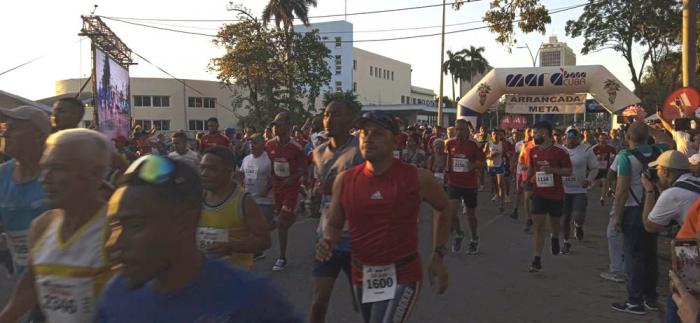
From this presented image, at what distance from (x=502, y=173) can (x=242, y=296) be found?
507 inches

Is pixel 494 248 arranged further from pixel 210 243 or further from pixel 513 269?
pixel 210 243

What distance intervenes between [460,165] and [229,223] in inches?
227

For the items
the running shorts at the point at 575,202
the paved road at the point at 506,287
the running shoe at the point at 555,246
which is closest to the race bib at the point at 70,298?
the paved road at the point at 506,287

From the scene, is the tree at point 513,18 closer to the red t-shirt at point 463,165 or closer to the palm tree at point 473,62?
the red t-shirt at point 463,165

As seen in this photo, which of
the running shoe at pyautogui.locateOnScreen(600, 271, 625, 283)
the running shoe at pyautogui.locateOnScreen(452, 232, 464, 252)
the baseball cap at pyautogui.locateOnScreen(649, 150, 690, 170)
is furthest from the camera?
the running shoe at pyautogui.locateOnScreen(452, 232, 464, 252)

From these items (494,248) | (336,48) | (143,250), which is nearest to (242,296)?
(143,250)

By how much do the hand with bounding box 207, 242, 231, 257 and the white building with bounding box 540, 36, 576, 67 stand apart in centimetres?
10514

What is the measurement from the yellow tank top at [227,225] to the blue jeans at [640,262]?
394 cm

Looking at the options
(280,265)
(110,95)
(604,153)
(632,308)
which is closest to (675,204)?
(632,308)

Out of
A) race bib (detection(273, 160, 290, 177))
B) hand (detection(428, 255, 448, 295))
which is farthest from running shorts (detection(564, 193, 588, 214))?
hand (detection(428, 255, 448, 295))

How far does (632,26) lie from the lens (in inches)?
1299

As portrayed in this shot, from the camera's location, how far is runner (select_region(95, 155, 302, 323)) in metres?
1.50

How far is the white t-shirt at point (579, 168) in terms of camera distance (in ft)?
29.3

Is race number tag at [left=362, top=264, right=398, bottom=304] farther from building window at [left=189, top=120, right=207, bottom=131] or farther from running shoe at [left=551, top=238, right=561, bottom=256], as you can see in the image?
building window at [left=189, top=120, right=207, bottom=131]
